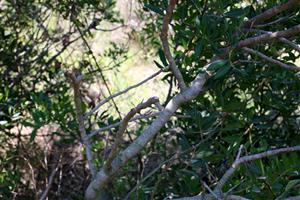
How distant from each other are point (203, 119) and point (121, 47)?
56.6 inches

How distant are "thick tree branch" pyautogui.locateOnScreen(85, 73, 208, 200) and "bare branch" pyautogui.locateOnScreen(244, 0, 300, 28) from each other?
8.1 inches

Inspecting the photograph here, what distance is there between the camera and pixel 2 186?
1.94 metres

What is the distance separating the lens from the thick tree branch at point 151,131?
1378mm

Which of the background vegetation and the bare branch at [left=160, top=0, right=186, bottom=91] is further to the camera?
the background vegetation

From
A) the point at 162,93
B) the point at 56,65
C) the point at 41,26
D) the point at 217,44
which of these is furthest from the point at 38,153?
the point at 217,44

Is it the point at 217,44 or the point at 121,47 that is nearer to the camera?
the point at 217,44

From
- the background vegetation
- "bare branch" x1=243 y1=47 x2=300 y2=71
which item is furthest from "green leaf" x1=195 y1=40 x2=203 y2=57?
"bare branch" x1=243 y1=47 x2=300 y2=71

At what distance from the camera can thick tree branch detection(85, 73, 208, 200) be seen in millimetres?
1378

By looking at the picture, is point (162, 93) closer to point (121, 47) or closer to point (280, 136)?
point (121, 47)

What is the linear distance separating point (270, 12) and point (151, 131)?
1.46ft

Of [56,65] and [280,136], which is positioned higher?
[56,65]

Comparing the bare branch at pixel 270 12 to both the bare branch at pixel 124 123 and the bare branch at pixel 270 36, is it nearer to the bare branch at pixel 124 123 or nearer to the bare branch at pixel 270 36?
the bare branch at pixel 270 36

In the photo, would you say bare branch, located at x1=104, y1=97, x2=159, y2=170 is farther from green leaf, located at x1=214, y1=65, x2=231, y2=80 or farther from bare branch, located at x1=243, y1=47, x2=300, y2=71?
bare branch, located at x1=243, y1=47, x2=300, y2=71

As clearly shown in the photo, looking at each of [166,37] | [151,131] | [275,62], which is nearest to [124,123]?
[151,131]
